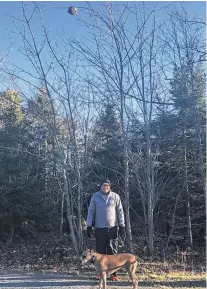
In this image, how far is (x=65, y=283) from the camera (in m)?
6.20

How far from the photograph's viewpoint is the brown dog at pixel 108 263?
562 cm

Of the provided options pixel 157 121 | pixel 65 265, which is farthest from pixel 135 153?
pixel 65 265

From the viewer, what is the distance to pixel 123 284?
6.02 metres

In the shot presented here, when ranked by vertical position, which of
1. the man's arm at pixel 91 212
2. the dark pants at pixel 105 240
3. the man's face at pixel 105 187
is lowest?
the dark pants at pixel 105 240

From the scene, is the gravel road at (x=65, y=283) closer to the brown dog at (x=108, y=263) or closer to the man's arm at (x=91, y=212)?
the brown dog at (x=108, y=263)

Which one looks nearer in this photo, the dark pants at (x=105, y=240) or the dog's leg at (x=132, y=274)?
the dog's leg at (x=132, y=274)

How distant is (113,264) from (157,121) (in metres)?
6.27

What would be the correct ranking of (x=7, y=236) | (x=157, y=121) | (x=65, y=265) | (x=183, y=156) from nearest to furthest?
1. (x=65, y=265)
2. (x=157, y=121)
3. (x=183, y=156)
4. (x=7, y=236)

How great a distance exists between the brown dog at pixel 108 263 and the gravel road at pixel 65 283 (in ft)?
1.00

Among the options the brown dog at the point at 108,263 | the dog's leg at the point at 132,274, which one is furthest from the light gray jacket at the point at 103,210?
the dog's leg at the point at 132,274

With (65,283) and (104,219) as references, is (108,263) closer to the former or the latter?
(104,219)

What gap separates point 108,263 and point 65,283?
1058 millimetres

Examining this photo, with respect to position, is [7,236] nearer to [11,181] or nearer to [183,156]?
[11,181]

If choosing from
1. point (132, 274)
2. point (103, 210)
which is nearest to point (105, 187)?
point (103, 210)
